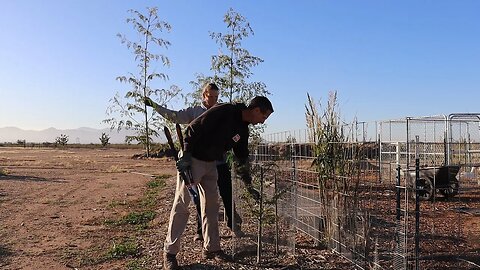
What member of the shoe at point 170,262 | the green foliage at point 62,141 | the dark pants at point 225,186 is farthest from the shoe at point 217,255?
the green foliage at point 62,141

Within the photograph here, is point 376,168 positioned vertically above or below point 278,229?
above

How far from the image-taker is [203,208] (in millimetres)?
4879

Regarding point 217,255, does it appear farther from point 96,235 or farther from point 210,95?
point 96,235

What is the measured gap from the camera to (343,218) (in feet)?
16.7

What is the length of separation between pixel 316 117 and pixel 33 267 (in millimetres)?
3360

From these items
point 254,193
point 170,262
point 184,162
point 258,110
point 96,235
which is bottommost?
point 96,235

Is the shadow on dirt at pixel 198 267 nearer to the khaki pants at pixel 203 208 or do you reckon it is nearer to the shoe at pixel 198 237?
the khaki pants at pixel 203 208

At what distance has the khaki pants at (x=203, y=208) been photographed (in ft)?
15.1

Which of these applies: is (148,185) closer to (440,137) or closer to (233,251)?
(440,137)

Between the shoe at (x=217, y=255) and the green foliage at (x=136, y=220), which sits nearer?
the shoe at (x=217, y=255)

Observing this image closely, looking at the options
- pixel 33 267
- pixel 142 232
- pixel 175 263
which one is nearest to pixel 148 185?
pixel 142 232

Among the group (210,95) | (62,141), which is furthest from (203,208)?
(62,141)

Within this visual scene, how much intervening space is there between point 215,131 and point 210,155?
248 millimetres

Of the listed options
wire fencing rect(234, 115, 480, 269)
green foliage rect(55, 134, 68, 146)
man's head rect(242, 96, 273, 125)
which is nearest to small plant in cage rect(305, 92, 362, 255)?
wire fencing rect(234, 115, 480, 269)
